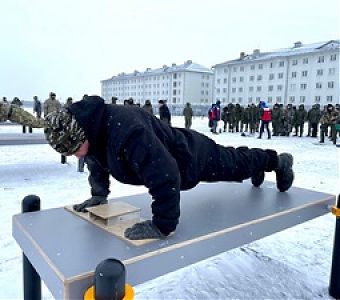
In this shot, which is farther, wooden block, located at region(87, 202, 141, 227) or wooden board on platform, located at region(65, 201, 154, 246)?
wooden block, located at region(87, 202, 141, 227)

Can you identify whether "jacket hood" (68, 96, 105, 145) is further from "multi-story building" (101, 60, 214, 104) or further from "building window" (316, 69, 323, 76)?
"multi-story building" (101, 60, 214, 104)

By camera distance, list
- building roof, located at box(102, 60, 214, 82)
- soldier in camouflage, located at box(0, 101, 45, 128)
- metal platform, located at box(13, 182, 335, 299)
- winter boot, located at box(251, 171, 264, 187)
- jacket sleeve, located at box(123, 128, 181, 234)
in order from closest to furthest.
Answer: metal platform, located at box(13, 182, 335, 299) < jacket sleeve, located at box(123, 128, 181, 234) < winter boot, located at box(251, 171, 264, 187) < soldier in camouflage, located at box(0, 101, 45, 128) < building roof, located at box(102, 60, 214, 82)

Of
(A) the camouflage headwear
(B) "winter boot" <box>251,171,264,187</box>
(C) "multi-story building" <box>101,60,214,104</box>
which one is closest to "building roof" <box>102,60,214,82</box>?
(C) "multi-story building" <box>101,60,214,104</box>

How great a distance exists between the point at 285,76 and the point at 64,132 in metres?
47.7

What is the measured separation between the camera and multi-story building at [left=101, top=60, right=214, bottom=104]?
58906 millimetres

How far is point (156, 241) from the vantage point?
1.47m

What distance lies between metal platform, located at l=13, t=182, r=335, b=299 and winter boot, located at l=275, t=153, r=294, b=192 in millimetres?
143

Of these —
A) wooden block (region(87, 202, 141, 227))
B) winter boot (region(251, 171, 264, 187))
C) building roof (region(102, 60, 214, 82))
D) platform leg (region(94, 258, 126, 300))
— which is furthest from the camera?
building roof (region(102, 60, 214, 82))

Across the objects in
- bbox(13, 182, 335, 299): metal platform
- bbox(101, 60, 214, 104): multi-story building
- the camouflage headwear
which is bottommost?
bbox(13, 182, 335, 299): metal platform

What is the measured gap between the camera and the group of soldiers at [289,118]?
11691mm

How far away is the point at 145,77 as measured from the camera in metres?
66.8

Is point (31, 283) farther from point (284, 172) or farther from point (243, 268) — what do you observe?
point (284, 172)

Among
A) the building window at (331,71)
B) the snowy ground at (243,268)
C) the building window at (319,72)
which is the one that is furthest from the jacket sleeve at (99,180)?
the building window at (319,72)

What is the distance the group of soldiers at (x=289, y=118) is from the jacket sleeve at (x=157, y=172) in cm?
1114
